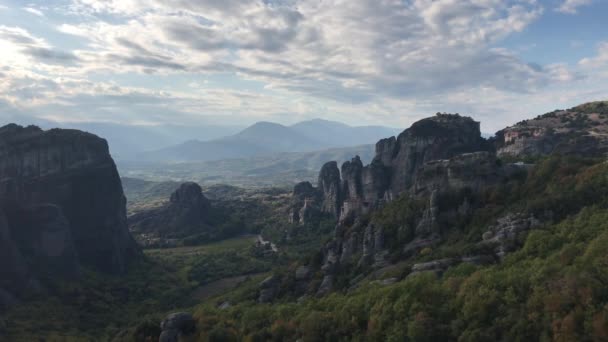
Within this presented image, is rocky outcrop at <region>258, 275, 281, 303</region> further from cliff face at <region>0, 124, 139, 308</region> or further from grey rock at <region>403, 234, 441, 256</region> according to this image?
cliff face at <region>0, 124, 139, 308</region>

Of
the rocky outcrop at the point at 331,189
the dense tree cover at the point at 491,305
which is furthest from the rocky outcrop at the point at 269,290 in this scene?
the rocky outcrop at the point at 331,189

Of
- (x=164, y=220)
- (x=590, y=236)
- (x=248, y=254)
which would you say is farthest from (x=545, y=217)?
(x=164, y=220)

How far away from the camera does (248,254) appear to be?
354ft

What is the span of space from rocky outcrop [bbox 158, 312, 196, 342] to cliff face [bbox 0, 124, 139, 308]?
132ft

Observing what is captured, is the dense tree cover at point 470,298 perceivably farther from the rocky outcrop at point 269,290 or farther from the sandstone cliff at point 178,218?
the sandstone cliff at point 178,218

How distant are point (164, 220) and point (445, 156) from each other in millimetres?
88432

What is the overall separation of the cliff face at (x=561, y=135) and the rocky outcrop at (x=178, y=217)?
87392 mm

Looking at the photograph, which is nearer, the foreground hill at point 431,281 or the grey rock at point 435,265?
the foreground hill at point 431,281

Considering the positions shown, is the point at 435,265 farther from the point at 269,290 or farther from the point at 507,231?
the point at 269,290

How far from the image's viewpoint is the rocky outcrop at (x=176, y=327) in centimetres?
3975

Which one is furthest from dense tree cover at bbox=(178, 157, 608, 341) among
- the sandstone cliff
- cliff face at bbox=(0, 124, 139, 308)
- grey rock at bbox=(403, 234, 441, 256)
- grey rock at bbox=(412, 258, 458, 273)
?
the sandstone cliff

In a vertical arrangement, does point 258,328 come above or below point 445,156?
below

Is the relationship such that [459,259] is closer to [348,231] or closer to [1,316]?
[348,231]

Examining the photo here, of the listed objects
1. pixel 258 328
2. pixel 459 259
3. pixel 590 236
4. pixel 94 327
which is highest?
pixel 590 236
